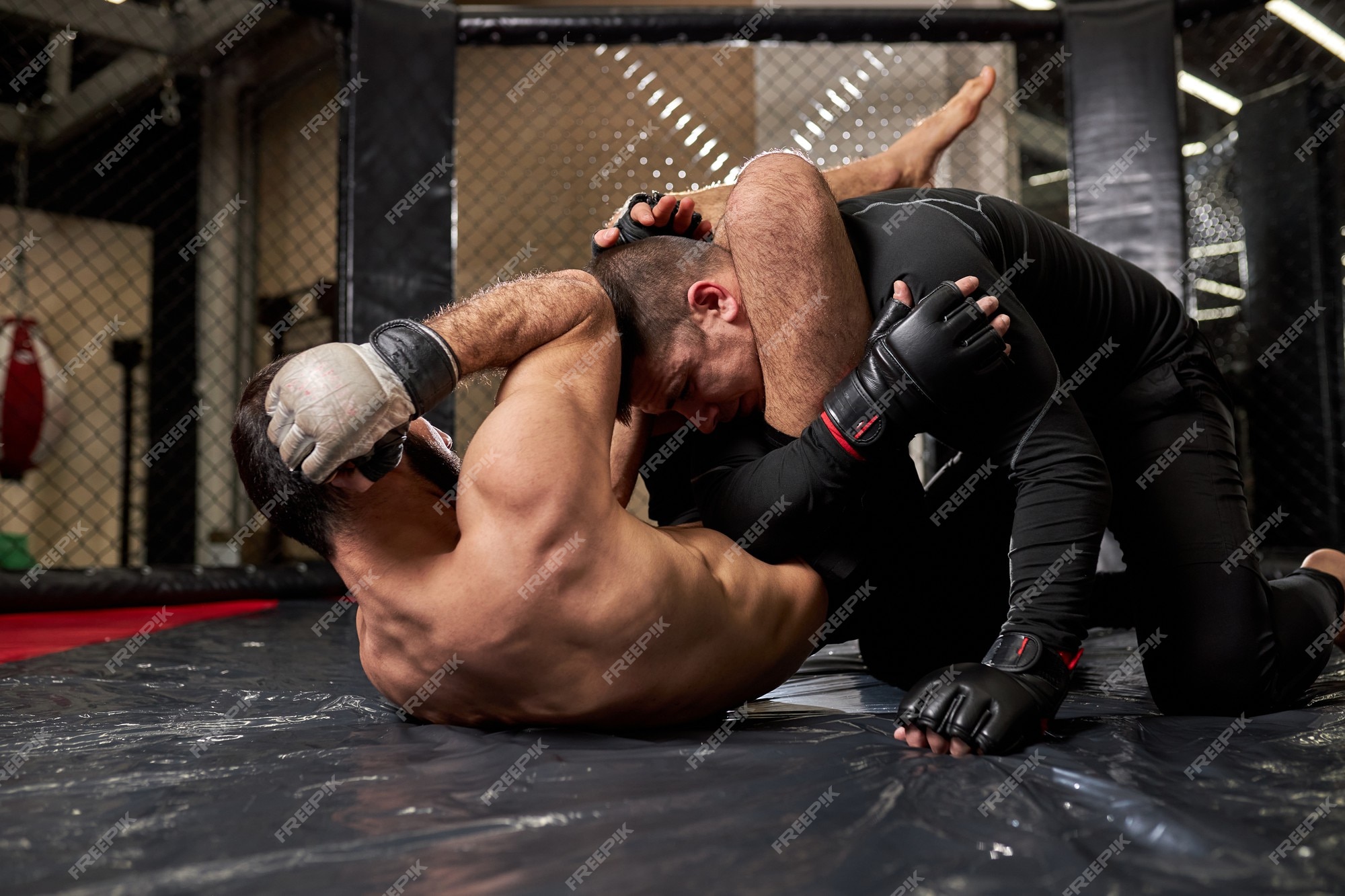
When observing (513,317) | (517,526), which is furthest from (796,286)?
(517,526)

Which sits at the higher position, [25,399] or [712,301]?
[712,301]

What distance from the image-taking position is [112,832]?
82 centimetres

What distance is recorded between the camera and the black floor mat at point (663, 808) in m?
0.71

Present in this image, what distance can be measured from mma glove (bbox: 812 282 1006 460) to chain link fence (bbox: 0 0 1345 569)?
2.29 meters

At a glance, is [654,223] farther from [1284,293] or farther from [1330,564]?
[1284,293]

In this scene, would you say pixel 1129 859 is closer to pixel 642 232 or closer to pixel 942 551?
pixel 942 551

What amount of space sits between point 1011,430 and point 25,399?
4059mm

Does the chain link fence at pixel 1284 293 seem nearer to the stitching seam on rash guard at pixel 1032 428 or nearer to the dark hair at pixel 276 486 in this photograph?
the stitching seam on rash guard at pixel 1032 428

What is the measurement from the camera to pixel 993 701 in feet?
3.45

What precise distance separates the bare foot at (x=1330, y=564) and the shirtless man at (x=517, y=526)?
107cm

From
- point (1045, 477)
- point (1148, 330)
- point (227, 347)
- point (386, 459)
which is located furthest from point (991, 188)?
point (227, 347)

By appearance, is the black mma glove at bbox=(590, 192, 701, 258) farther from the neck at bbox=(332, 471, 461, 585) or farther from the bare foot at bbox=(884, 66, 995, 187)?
the bare foot at bbox=(884, 66, 995, 187)

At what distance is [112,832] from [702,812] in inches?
18.9

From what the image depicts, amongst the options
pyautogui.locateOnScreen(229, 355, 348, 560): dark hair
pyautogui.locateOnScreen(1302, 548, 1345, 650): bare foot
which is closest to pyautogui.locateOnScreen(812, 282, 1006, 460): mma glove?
pyautogui.locateOnScreen(229, 355, 348, 560): dark hair
